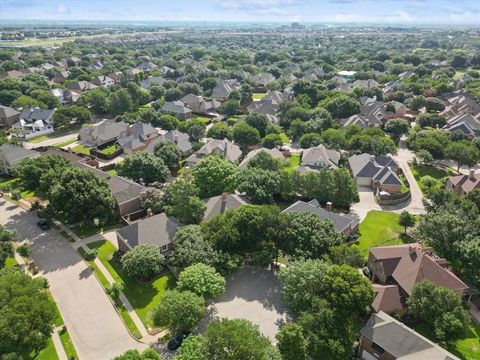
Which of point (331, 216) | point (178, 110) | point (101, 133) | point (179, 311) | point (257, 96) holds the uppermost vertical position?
point (179, 311)

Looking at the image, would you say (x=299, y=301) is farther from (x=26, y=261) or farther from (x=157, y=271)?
(x=26, y=261)

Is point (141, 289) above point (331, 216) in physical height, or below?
below

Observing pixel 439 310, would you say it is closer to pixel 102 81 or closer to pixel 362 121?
pixel 362 121

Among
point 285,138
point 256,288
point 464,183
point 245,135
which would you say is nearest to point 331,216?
point 256,288

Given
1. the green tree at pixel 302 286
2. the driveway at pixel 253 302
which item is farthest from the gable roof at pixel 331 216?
the green tree at pixel 302 286

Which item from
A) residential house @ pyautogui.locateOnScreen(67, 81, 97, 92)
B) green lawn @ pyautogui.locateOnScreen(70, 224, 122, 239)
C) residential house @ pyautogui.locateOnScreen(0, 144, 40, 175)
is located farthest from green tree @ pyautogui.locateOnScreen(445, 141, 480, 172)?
residential house @ pyautogui.locateOnScreen(67, 81, 97, 92)

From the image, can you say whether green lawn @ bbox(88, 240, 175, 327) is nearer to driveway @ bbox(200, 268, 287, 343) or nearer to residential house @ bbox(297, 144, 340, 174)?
driveway @ bbox(200, 268, 287, 343)
